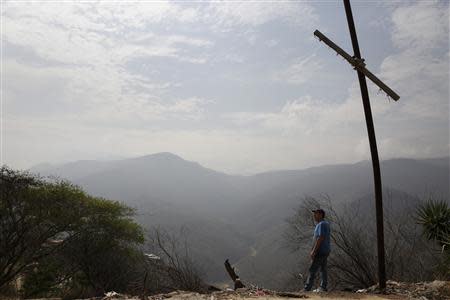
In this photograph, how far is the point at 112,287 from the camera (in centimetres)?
2566

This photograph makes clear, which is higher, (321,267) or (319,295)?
(321,267)

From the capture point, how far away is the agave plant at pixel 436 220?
16.1 meters

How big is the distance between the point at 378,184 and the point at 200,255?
149486mm

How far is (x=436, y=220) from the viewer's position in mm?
16203

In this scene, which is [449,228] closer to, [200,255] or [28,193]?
[28,193]

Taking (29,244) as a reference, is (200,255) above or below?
below

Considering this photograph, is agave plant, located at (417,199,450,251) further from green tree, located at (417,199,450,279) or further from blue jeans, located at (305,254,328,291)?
blue jeans, located at (305,254,328,291)

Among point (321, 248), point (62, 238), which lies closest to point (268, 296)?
point (321, 248)

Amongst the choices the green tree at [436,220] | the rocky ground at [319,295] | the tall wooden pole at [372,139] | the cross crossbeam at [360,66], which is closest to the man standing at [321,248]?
the rocky ground at [319,295]

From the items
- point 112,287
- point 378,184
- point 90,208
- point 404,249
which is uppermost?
point 378,184

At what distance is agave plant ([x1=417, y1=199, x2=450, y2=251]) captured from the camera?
52.7 ft

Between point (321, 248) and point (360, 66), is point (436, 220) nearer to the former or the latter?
point (321, 248)

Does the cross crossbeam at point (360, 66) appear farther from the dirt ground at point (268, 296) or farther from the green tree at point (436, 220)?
the green tree at point (436, 220)

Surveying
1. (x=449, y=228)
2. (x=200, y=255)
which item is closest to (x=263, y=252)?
(x=200, y=255)
